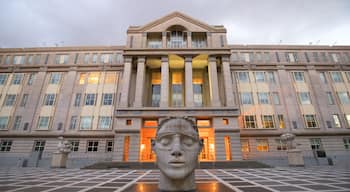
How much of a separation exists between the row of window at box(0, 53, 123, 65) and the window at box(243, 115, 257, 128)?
77.9ft

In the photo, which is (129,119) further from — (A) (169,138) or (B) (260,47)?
(B) (260,47)

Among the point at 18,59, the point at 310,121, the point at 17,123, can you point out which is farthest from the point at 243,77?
the point at 18,59

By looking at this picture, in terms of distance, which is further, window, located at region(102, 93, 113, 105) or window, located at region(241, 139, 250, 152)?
window, located at region(102, 93, 113, 105)

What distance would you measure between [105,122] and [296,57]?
3550 cm

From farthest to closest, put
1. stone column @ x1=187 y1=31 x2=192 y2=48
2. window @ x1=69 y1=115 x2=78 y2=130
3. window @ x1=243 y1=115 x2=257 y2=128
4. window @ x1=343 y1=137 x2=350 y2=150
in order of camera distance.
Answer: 1. stone column @ x1=187 y1=31 x2=192 y2=48
2. window @ x1=69 y1=115 x2=78 y2=130
3. window @ x1=243 y1=115 x2=257 y2=128
4. window @ x1=343 y1=137 x2=350 y2=150

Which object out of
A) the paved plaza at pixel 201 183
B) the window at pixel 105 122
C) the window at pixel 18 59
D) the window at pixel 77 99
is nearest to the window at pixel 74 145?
the window at pixel 105 122

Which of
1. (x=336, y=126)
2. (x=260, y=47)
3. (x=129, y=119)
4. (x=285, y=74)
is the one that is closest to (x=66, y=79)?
(x=129, y=119)

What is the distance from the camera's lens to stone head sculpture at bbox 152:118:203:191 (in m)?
4.96

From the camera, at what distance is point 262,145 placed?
2430cm

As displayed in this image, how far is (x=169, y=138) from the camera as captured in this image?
5328 mm

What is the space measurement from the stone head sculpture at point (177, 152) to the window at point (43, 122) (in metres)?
27.5

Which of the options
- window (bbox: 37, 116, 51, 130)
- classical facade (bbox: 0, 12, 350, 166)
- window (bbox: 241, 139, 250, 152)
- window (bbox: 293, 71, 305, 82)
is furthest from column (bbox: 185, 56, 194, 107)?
window (bbox: 37, 116, 51, 130)

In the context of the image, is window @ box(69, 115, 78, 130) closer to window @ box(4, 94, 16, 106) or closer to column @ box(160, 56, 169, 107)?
window @ box(4, 94, 16, 106)

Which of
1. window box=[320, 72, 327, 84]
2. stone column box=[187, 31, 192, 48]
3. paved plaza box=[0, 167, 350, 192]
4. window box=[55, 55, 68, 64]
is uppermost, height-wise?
stone column box=[187, 31, 192, 48]
